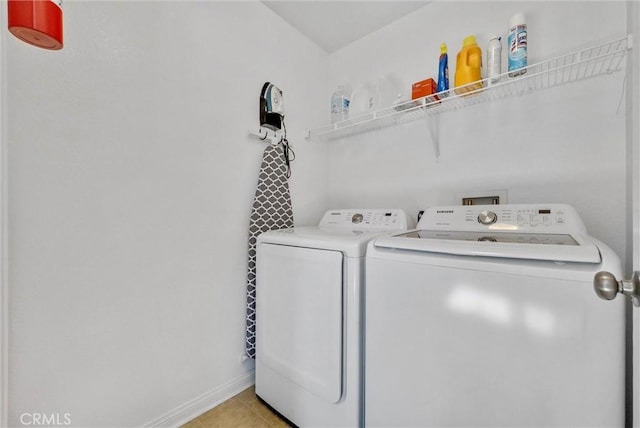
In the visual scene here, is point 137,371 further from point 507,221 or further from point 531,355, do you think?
point 507,221

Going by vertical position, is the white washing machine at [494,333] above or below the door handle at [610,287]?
below

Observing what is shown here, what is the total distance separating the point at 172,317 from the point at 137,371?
0.85 feet

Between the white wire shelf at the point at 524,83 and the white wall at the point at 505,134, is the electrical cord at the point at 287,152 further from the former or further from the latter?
the white wall at the point at 505,134

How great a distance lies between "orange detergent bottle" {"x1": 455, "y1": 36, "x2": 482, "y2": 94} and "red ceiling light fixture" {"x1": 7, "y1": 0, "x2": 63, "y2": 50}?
1.60 m

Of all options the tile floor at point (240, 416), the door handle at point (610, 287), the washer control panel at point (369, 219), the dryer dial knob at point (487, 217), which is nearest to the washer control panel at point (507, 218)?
the dryer dial knob at point (487, 217)

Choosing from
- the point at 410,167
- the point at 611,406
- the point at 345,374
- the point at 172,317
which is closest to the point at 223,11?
the point at 410,167

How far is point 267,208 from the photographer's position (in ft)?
5.78

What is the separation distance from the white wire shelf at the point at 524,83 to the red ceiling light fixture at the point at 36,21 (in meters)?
1.49

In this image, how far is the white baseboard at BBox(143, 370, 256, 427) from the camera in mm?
1364

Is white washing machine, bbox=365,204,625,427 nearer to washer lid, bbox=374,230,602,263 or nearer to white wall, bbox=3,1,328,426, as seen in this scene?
washer lid, bbox=374,230,602,263

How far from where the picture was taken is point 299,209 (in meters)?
2.09

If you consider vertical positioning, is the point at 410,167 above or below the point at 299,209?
above

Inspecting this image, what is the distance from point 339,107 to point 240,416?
2.13m

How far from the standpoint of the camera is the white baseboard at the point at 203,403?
4.48 ft
